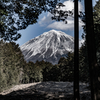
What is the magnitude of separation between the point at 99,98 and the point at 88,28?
7.26 feet

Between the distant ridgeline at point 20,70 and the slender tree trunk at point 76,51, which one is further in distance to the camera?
the distant ridgeline at point 20,70

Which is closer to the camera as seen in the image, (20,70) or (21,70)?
(20,70)

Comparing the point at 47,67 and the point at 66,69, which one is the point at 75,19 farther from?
the point at 47,67

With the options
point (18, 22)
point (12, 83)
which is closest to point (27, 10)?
point (18, 22)

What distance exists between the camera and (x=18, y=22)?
6191 millimetres

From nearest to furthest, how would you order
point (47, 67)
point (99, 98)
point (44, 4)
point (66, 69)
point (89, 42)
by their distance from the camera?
point (99, 98)
point (89, 42)
point (44, 4)
point (66, 69)
point (47, 67)

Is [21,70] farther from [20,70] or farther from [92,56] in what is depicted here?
[92,56]

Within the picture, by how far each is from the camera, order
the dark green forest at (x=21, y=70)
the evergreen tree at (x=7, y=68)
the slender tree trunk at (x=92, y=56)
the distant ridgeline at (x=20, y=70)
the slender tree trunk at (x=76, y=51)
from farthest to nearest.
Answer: the distant ridgeline at (x=20, y=70), the dark green forest at (x=21, y=70), the evergreen tree at (x=7, y=68), the slender tree trunk at (x=76, y=51), the slender tree trunk at (x=92, y=56)

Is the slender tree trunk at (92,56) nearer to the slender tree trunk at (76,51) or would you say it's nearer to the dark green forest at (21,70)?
the slender tree trunk at (76,51)

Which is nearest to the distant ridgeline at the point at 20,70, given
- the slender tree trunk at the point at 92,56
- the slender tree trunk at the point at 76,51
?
the slender tree trunk at the point at 76,51

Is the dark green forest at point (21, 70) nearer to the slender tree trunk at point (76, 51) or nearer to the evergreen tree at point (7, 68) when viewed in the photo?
the evergreen tree at point (7, 68)

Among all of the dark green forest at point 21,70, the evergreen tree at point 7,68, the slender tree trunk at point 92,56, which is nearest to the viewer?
the slender tree trunk at point 92,56

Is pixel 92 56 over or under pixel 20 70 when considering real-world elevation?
over

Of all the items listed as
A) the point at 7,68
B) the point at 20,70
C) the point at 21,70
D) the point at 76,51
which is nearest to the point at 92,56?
the point at 76,51
